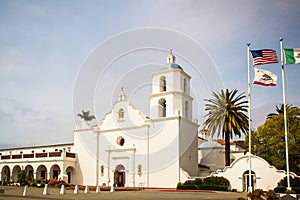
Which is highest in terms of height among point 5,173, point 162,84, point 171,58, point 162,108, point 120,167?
point 171,58

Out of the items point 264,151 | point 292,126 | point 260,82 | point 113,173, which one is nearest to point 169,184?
point 113,173

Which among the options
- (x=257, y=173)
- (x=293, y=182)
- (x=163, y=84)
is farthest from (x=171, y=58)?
(x=293, y=182)

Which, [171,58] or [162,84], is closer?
[162,84]

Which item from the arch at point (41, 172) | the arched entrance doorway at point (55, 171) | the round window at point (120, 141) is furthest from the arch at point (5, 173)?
the round window at point (120, 141)

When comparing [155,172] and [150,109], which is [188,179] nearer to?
[155,172]

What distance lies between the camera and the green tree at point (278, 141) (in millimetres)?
35344

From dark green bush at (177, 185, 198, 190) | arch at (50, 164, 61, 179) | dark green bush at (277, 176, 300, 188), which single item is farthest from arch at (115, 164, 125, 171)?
dark green bush at (277, 176, 300, 188)

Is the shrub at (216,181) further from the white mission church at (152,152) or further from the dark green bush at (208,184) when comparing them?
the white mission church at (152,152)

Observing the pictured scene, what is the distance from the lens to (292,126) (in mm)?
35688

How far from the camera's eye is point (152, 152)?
1507 inches

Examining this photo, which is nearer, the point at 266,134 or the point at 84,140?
the point at 266,134

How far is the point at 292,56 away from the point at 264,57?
1.78 metres

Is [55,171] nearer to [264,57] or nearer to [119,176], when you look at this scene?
[119,176]

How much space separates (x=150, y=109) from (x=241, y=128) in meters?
11.2
